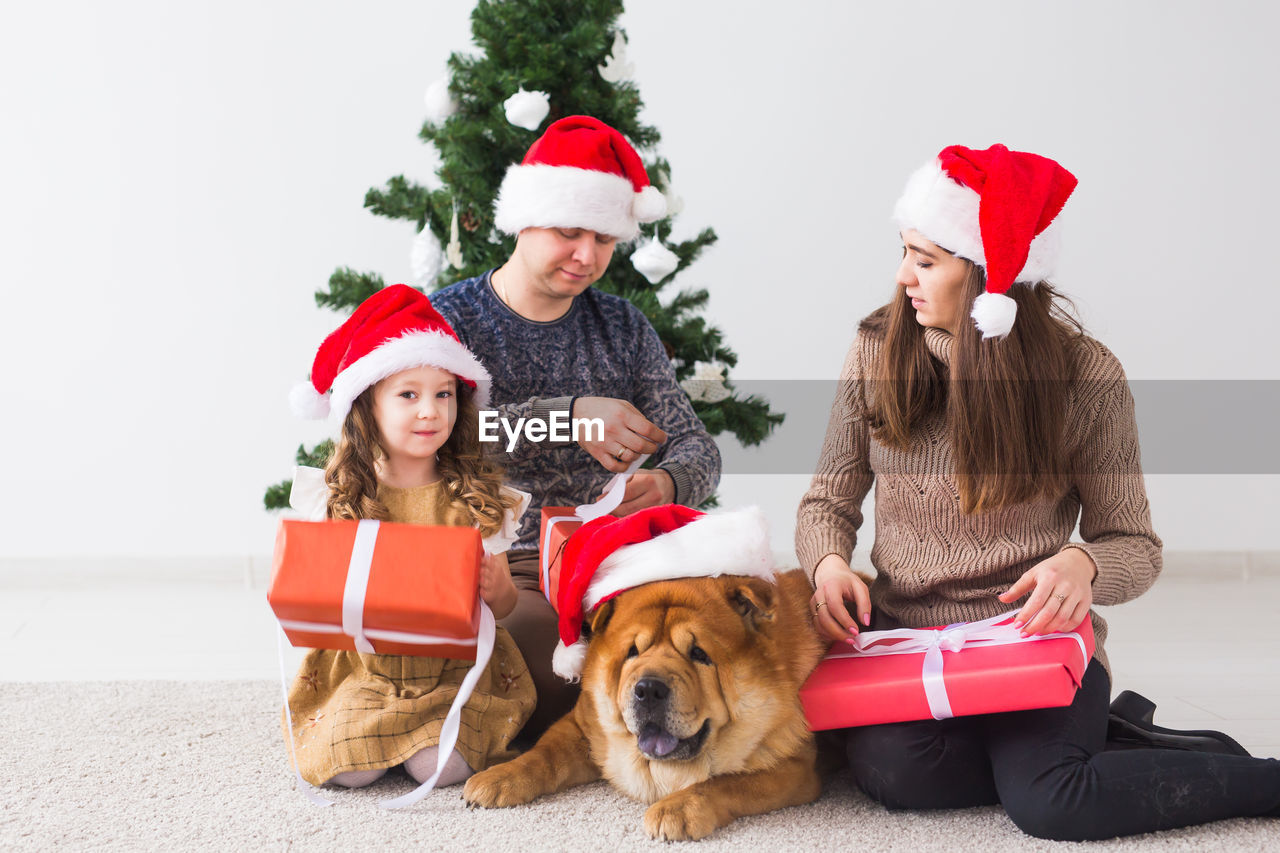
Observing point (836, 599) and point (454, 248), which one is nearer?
point (836, 599)

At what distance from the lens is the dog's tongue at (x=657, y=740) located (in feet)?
4.43

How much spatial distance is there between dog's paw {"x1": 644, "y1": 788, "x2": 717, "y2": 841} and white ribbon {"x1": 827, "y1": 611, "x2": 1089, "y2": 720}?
0.32 metres

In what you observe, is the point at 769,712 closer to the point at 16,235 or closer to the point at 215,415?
the point at 215,415

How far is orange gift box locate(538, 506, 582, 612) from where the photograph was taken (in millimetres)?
1615

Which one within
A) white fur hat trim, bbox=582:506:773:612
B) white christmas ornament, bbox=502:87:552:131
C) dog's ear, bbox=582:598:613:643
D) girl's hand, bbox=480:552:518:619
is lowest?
dog's ear, bbox=582:598:613:643

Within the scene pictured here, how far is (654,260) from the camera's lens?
2.39 meters

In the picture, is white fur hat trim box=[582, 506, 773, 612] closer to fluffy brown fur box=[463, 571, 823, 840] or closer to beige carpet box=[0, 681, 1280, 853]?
fluffy brown fur box=[463, 571, 823, 840]

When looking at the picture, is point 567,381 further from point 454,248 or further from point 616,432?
point 454,248

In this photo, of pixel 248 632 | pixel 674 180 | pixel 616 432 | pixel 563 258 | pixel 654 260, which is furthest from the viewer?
pixel 674 180

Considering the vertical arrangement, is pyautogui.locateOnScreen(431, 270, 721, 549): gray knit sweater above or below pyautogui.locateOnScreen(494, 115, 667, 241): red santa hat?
below

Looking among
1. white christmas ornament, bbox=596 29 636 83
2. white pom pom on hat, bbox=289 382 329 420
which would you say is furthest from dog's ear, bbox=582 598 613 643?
white christmas ornament, bbox=596 29 636 83

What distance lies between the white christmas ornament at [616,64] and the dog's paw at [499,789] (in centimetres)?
163

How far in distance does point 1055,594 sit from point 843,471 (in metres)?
0.44

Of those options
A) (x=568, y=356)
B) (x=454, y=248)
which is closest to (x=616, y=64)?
(x=454, y=248)
